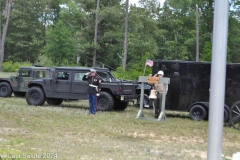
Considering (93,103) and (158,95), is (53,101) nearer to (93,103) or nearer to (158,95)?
(93,103)

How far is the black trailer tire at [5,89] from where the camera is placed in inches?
787

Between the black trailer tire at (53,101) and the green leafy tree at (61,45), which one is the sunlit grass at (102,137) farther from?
the green leafy tree at (61,45)

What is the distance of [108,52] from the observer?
42.8 meters

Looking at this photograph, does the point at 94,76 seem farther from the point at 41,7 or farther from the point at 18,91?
the point at 41,7

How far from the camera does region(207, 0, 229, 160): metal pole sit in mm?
4273

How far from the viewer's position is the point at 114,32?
40312 millimetres

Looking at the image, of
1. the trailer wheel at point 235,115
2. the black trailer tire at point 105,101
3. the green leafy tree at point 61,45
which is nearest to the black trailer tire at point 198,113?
the trailer wheel at point 235,115

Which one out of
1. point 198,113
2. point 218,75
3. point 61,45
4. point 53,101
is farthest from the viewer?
point 61,45

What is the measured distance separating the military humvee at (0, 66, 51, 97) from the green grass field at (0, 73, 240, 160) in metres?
5.32

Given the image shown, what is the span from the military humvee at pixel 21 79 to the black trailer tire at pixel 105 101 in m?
4.23

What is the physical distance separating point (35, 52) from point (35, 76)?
136 feet

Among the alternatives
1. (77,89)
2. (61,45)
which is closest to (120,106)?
(77,89)

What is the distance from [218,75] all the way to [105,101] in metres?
11.3

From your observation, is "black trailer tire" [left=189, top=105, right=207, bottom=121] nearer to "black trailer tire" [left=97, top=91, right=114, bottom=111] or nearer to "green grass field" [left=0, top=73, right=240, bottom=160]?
"green grass field" [left=0, top=73, right=240, bottom=160]
